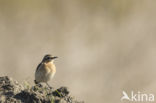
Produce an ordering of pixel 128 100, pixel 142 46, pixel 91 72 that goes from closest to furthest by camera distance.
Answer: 1. pixel 128 100
2. pixel 91 72
3. pixel 142 46

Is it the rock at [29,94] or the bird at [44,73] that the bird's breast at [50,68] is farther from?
the rock at [29,94]

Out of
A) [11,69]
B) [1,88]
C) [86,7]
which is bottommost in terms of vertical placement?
A: [1,88]

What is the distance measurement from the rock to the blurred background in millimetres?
9976

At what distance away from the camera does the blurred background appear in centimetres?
2377

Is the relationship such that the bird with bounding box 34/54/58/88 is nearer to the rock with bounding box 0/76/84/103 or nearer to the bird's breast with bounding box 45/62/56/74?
the bird's breast with bounding box 45/62/56/74

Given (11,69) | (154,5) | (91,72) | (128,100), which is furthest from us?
(154,5)

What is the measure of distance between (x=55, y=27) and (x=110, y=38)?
1866 millimetres

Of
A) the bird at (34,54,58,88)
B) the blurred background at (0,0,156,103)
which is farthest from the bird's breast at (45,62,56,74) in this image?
the blurred background at (0,0,156,103)

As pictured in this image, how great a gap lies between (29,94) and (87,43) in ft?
48.9

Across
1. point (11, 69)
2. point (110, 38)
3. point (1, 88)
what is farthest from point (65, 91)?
point (110, 38)

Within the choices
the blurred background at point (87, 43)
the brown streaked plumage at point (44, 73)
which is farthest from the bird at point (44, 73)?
the blurred background at point (87, 43)

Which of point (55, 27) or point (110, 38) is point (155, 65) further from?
point (55, 27)

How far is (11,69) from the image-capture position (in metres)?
23.0

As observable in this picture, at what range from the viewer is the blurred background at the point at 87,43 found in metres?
23.8
